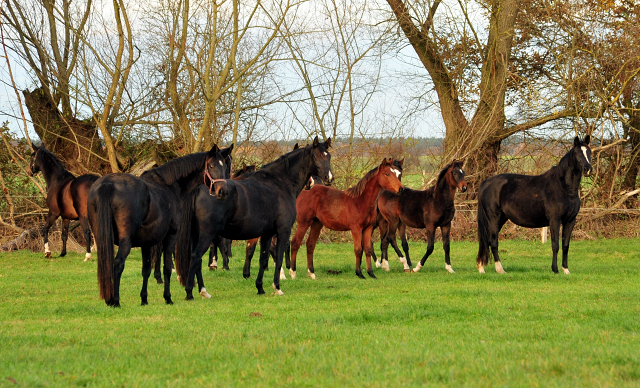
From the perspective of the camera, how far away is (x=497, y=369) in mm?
4348

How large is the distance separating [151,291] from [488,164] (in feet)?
49.4

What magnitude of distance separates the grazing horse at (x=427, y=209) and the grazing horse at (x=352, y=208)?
1.47 meters

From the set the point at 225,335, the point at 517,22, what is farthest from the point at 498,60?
the point at 225,335

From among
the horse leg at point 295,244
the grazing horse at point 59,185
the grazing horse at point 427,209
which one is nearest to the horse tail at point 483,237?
the grazing horse at point 427,209

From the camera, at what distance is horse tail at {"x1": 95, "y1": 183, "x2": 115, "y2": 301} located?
7082 millimetres

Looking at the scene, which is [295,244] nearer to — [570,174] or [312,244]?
[312,244]

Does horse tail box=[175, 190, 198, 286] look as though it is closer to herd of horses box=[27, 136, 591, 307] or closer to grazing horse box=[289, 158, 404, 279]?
herd of horses box=[27, 136, 591, 307]

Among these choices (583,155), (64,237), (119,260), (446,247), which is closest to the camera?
(119,260)

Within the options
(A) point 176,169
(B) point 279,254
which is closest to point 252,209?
(B) point 279,254

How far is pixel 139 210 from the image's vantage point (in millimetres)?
7469

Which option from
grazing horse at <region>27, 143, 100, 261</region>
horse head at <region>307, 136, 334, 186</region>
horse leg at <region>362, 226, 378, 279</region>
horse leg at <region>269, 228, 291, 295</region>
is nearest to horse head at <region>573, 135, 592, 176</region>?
horse leg at <region>362, 226, 378, 279</region>

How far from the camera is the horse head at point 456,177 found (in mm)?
12119

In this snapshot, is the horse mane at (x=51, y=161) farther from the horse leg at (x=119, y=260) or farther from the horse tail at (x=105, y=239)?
the horse tail at (x=105, y=239)

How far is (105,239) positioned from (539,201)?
803cm
